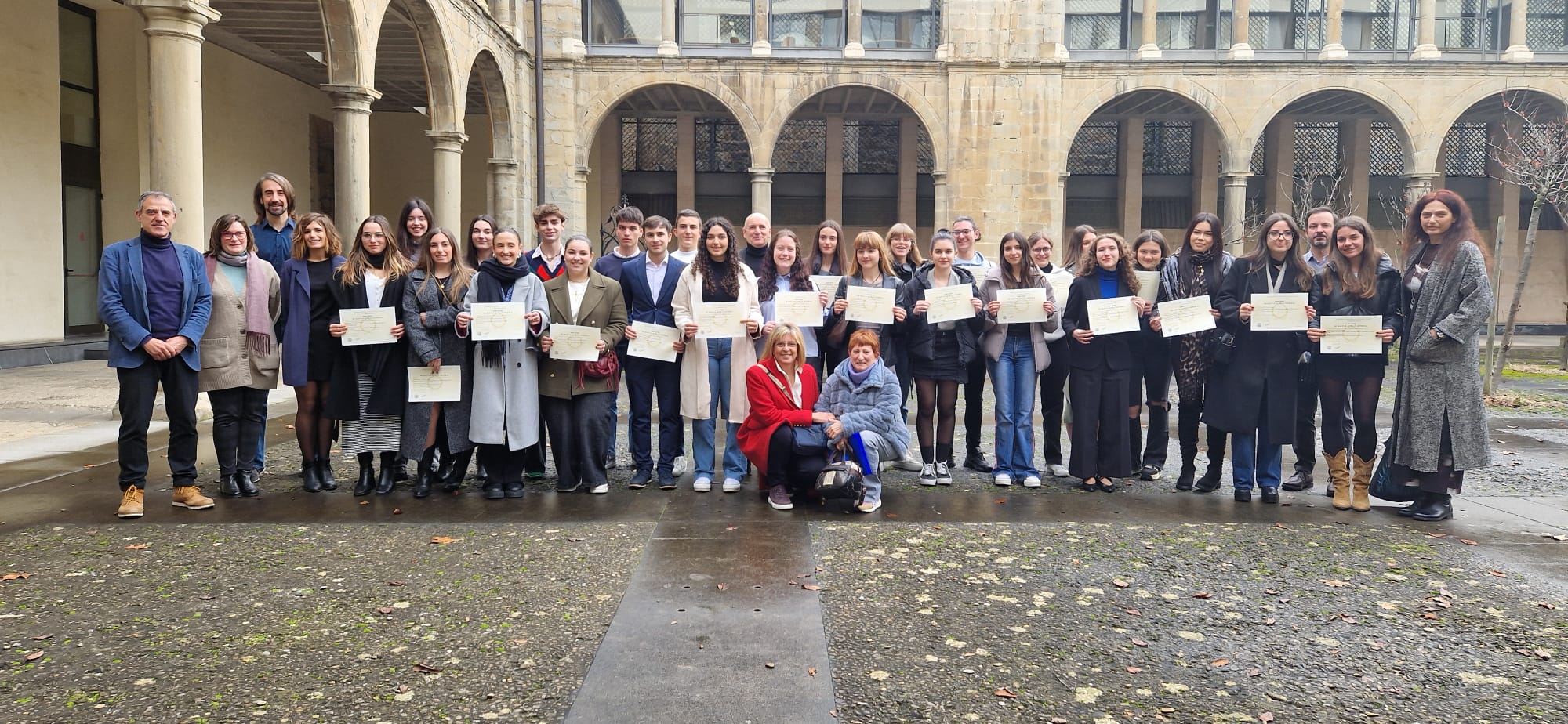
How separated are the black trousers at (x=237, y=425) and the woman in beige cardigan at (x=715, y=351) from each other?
2.67 m

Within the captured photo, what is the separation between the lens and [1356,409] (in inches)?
235

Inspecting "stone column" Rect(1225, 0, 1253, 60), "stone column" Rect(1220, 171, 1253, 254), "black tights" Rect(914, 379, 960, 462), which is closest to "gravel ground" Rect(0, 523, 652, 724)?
"black tights" Rect(914, 379, 960, 462)

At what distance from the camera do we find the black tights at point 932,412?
655 centimetres

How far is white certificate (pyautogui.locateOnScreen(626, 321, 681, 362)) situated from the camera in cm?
621

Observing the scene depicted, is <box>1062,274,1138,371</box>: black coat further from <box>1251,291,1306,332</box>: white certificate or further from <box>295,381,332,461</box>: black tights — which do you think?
<box>295,381,332,461</box>: black tights

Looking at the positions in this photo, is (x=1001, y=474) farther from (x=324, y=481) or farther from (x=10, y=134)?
(x=10, y=134)

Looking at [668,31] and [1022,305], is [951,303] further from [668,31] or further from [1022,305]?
[668,31]

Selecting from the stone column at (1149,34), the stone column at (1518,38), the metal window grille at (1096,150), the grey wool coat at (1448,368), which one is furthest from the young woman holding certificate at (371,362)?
the metal window grille at (1096,150)

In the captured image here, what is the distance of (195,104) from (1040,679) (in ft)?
29.1

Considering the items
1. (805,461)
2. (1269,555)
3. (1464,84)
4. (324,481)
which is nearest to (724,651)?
(805,461)

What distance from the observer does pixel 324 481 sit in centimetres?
628

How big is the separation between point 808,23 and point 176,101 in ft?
50.7

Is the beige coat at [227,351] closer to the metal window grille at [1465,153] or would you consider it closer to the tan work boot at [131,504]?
the tan work boot at [131,504]

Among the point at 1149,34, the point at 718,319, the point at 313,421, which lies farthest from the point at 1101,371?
the point at 1149,34
